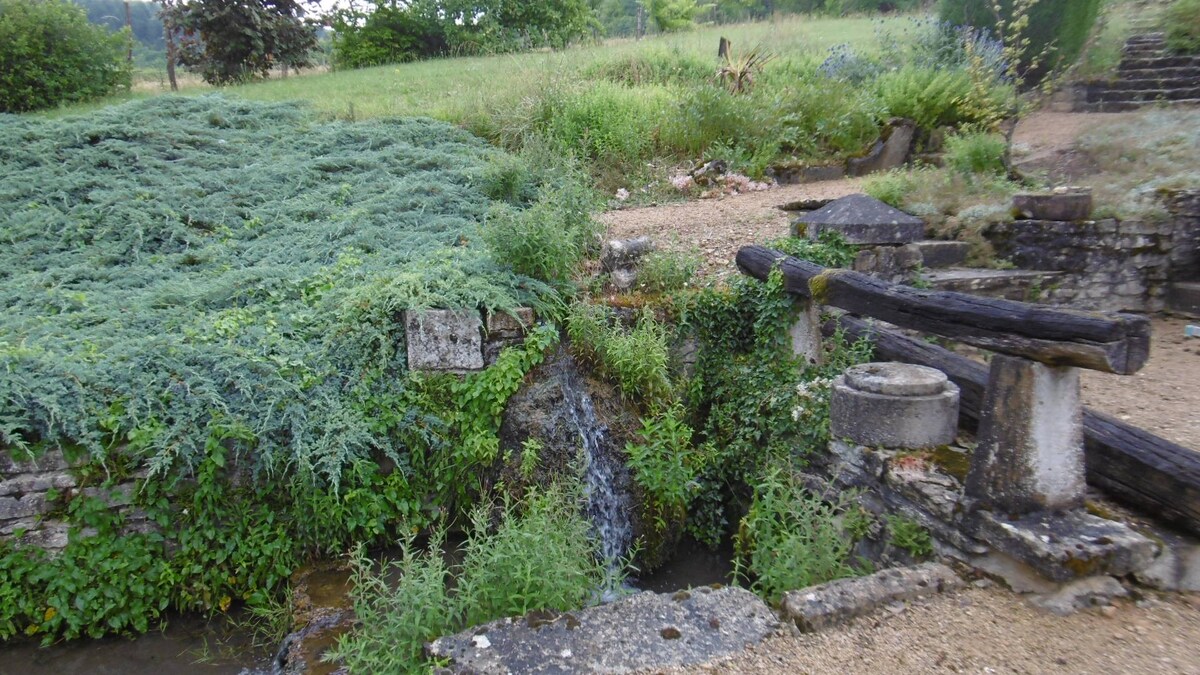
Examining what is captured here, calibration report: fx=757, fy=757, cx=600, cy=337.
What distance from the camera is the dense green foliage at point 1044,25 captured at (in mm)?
11086

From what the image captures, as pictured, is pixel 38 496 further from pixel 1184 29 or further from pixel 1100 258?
A: pixel 1184 29

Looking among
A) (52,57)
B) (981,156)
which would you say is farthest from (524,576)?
(52,57)

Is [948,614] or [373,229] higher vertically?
[373,229]

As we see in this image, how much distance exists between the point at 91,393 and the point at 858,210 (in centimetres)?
562

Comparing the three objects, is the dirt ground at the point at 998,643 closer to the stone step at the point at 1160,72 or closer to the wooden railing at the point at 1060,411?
the wooden railing at the point at 1060,411

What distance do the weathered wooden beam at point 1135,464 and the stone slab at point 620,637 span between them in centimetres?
172

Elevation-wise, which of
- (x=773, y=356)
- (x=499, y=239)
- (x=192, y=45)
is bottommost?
(x=773, y=356)

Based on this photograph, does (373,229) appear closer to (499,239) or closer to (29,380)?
(499,239)

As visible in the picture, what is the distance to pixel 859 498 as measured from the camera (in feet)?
14.1

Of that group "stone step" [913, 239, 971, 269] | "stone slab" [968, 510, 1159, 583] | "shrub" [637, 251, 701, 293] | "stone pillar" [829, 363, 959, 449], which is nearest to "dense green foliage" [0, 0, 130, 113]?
"shrub" [637, 251, 701, 293]

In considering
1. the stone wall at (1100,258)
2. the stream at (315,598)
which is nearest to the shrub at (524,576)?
the stream at (315,598)

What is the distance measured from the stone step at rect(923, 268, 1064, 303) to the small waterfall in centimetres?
293

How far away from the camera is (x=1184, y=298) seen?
6465 mm

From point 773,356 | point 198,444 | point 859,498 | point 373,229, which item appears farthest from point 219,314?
point 859,498
